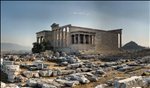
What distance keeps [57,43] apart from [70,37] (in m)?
5.29

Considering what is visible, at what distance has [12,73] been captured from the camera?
12039 millimetres

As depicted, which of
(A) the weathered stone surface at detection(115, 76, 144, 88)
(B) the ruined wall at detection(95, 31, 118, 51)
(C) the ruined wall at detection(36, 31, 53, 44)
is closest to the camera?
(A) the weathered stone surface at detection(115, 76, 144, 88)

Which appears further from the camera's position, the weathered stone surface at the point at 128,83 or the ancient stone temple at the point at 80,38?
the ancient stone temple at the point at 80,38

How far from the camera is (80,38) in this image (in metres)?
40.0

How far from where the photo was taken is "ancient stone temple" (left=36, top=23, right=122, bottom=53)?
3791 centimetres

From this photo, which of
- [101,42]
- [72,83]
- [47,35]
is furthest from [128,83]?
[47,35]

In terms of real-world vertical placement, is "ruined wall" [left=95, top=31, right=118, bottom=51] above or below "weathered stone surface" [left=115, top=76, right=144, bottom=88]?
above

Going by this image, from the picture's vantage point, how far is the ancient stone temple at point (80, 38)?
124ft

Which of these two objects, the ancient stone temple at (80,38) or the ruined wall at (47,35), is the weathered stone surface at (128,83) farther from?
the ruined wall at (47,35)

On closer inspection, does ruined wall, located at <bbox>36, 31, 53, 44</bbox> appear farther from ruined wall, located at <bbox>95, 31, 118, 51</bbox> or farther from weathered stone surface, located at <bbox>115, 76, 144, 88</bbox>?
weathered stone surface, located at <bbox>115, 76, 144, 88</bbox>

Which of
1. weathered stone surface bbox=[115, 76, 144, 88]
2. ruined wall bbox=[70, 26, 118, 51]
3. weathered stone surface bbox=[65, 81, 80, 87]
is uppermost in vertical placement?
ruined wall bbox=[70, 26, 118, 51]

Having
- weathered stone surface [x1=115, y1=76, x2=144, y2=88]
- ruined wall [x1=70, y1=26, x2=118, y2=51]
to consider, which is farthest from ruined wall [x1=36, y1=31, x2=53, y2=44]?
weathered stone surface [x1=115, y1=76, x2=144, y2=88]

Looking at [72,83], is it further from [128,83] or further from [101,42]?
[101,42]

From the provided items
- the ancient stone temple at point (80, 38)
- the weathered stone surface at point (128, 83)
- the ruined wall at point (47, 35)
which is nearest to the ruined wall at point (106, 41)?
the ancient stone temple at point (80, 38)
